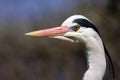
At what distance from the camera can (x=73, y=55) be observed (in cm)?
998

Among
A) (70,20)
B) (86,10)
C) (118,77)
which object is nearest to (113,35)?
(86,10)

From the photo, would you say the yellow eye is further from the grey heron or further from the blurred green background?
the blurred green background

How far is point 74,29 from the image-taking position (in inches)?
170

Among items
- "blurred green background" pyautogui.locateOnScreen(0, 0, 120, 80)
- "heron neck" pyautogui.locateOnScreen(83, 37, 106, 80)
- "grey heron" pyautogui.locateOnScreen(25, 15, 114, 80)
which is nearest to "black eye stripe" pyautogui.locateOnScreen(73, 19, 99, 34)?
"grey heron" pyautogui.locateOnScreen(25, 15, 114, 80)

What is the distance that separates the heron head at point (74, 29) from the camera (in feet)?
13.9

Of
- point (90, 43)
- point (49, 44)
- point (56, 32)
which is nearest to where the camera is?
point (90, 43)

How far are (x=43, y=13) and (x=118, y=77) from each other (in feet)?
10.8

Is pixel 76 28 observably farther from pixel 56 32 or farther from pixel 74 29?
pixel 56 32

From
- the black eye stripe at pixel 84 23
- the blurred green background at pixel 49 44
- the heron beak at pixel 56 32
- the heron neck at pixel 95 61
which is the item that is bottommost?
the blurred green background at pixel 49 44

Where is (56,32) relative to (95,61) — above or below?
above

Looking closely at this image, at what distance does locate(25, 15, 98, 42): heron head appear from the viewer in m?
4.24

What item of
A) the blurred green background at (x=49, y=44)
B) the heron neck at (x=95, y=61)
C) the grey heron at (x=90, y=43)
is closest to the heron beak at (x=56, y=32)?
the grey heron at (x=90, y=43)

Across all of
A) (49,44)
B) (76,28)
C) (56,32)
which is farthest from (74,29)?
(49,44)

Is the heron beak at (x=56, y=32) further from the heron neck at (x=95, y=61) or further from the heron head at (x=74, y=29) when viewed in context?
the heron neck at (x=95, y=61)
